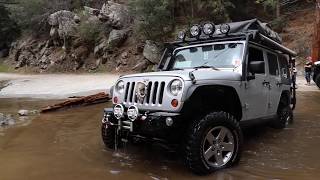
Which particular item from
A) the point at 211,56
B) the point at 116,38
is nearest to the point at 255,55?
the point at 211,56

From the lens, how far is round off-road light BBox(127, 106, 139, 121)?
19.4ft

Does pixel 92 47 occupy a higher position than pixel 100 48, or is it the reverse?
pixel 92 47

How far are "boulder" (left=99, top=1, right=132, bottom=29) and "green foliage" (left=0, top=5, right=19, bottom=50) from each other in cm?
1647

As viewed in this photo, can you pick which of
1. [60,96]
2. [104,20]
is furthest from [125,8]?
[60,96]

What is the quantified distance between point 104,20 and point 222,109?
2703cm

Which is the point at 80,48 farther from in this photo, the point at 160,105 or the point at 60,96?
the point at 160,105

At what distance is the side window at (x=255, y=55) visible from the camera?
7.34 m

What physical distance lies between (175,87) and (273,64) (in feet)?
10.4

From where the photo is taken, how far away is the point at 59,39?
37.3 metres

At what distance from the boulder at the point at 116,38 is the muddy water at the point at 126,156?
22.0 meters

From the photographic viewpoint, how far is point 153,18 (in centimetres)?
2752

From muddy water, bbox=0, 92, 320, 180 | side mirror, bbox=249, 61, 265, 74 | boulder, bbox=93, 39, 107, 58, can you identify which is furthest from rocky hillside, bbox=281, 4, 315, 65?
side mirror, bbox=249, 61, 265, 74

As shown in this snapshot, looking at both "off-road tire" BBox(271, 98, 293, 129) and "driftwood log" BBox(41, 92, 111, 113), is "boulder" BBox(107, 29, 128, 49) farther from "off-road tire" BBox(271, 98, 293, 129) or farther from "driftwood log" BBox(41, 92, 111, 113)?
"off-road tire" BBox(271, 98, 293, 129)

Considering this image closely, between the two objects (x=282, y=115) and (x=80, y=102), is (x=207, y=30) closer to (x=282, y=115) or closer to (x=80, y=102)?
(x=282, y=115)
